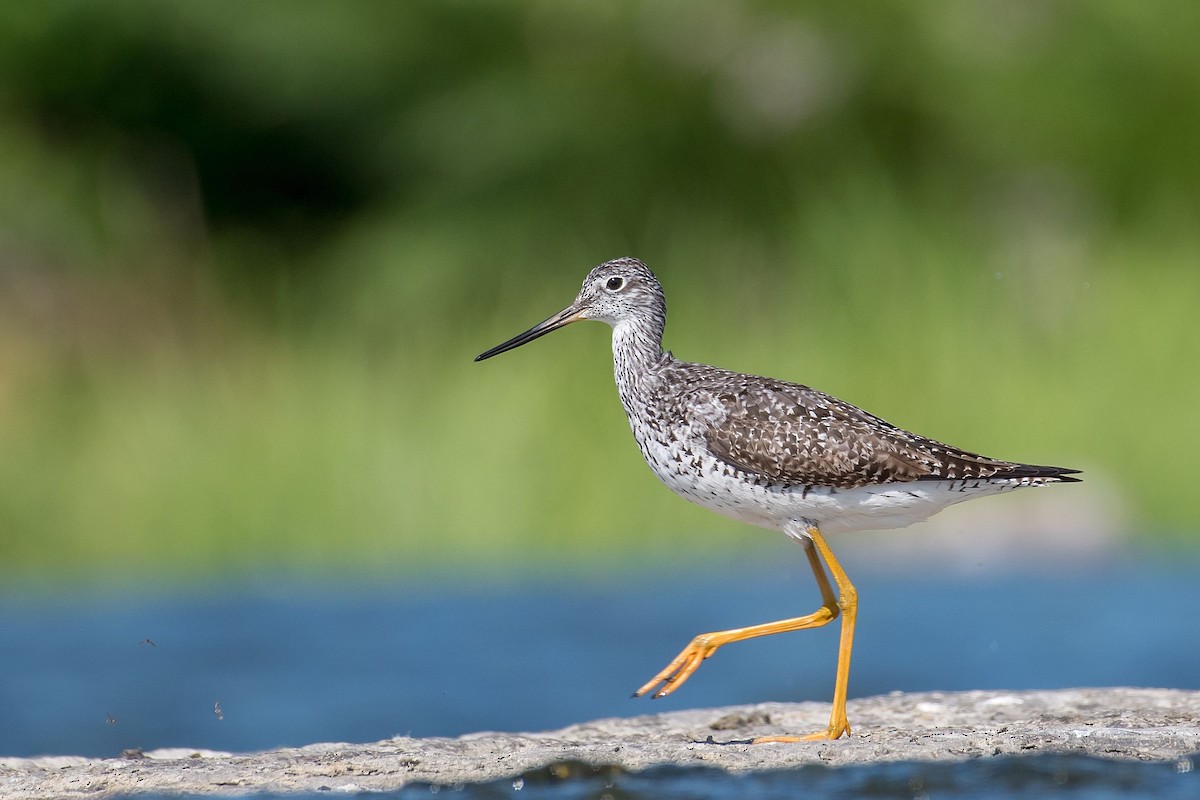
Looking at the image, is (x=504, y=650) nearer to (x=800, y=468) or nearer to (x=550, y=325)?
(x=550, y=325)

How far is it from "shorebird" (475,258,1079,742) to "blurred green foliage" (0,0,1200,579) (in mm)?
6699

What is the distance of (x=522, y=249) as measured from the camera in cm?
1803

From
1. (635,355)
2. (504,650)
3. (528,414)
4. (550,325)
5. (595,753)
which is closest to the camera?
(595,753)

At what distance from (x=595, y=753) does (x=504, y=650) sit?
7721 mm

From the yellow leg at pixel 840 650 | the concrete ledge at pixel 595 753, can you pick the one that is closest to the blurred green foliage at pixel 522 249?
the yellow leg at pixel 840 650

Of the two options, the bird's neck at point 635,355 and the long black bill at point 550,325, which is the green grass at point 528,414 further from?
the bird's neck at point 635,355

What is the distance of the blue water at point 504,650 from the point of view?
11.9 metres

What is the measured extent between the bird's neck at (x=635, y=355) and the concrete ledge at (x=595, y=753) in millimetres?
1472

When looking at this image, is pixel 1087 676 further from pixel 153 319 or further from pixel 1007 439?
pixel 153 319

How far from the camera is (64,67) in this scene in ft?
62.0

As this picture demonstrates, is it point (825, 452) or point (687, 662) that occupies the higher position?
point (825, 452)

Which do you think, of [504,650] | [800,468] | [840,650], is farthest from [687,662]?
[504,650]

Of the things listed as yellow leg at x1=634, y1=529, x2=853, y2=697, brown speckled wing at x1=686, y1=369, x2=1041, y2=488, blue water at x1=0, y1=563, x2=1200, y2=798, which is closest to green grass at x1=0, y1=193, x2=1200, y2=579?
blue water at x1=0, y1=563, x2=1200, y2=798

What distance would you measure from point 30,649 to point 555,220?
7.50 metres
